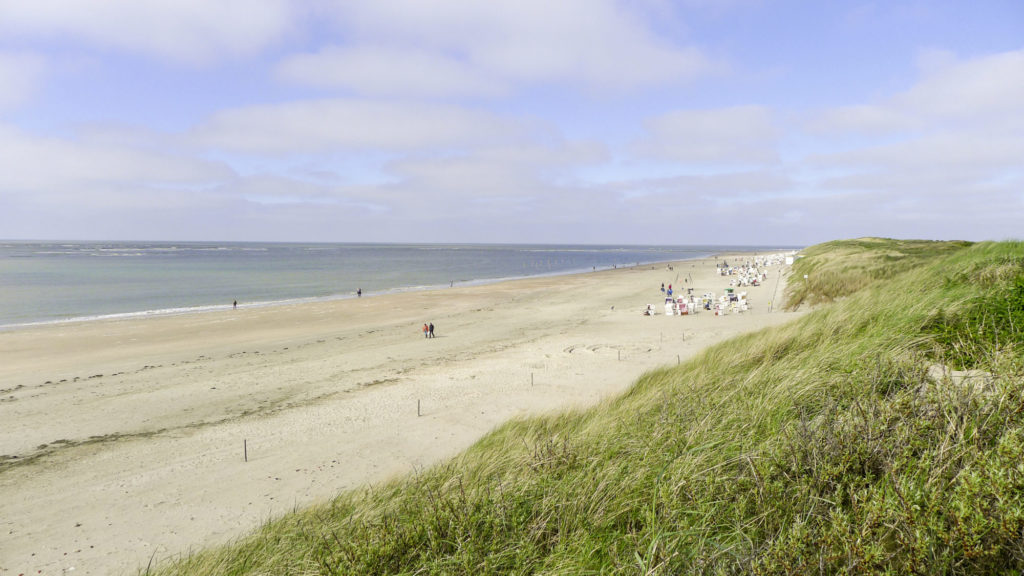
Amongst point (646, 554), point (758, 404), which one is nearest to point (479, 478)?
point (646, 554)

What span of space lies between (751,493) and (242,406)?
45.0 feet

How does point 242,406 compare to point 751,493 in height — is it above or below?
below

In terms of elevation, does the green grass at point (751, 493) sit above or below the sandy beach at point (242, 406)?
above

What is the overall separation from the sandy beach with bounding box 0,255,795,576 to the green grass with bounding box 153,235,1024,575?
7.54 feet

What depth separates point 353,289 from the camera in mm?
48719

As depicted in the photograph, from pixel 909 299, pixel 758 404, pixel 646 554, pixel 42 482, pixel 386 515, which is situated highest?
pixel 909 299

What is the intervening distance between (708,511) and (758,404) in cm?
173

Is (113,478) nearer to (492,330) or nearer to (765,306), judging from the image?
(492,330)

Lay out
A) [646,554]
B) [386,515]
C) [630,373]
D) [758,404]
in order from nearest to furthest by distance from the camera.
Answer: [646,554], [386,515], [758,404], [630,373]

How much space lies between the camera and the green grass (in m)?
2.33

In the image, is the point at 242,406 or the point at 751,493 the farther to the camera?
the point at 242,406

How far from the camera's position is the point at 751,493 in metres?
3.11

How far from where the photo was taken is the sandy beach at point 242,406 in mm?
7867

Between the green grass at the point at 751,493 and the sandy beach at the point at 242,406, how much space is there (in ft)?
7.54
